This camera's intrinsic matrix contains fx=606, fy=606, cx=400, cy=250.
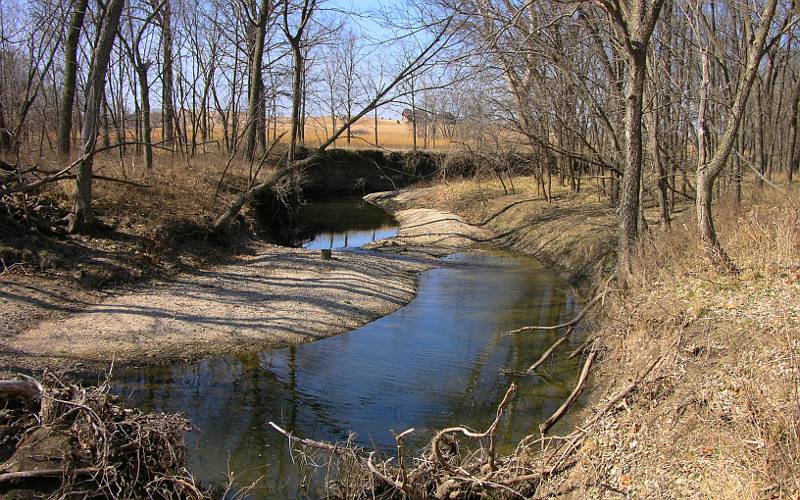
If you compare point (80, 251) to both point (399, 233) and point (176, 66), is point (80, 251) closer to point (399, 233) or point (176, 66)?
point (399, 233)

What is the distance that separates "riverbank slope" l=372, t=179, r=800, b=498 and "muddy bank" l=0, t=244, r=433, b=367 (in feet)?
18.6

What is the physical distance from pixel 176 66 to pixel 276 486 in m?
30.3

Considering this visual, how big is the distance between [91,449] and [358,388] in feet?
14.7

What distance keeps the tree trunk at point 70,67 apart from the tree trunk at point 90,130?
5.68ft

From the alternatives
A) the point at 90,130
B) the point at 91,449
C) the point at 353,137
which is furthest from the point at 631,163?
the point at 90,130

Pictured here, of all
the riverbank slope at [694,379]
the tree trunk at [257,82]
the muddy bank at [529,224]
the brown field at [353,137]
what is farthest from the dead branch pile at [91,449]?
the tree trunk at [257,82]

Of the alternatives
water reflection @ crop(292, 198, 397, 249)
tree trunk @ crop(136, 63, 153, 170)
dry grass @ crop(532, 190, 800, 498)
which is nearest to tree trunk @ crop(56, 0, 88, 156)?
tree trunk @ crop(136, 63, 153, 170)

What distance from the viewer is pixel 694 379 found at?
6109 millimetres

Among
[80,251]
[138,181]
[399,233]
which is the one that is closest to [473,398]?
[80,251]

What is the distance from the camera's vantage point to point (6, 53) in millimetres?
24750

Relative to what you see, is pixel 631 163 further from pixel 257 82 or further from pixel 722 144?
pixel 257 82

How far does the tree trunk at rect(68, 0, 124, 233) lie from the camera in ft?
44.6

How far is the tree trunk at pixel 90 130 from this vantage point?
13586 millimetres

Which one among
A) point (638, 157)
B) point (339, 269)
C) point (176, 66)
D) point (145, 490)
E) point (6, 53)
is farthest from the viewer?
point (176, 66)
